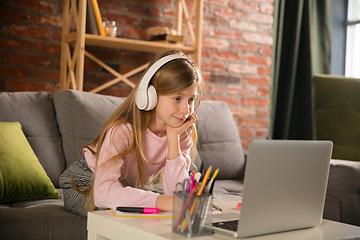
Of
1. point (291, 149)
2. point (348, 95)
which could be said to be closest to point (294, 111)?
point (348, 95)

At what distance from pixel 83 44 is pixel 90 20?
185 millimetres

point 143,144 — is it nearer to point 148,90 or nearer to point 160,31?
point 148,90

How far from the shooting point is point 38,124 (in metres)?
1.76

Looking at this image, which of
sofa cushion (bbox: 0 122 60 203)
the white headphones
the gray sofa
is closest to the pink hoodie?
the white headphones

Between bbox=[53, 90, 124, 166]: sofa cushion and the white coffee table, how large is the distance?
0.92 meters

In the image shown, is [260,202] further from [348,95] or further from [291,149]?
[348,95]

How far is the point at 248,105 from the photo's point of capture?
10.2 ft

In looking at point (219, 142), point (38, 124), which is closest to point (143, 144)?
point (38, 124)

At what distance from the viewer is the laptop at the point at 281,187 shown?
0.71 m

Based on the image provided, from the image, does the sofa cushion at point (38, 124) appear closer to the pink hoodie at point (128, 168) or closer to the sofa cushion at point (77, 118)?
the sofa cushion at point (77, 118)

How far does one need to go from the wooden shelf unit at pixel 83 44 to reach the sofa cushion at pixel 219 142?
520 mm

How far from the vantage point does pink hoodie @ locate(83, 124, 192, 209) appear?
100cm

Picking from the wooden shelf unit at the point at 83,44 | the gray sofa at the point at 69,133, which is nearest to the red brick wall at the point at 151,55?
the wooden shelf unit at the point at 83,44

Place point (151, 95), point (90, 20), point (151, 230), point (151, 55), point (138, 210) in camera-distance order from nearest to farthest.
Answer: point (151, 230)
point (138, 210)
point (151, 95)
point (90, 20)
point (151, 55)
